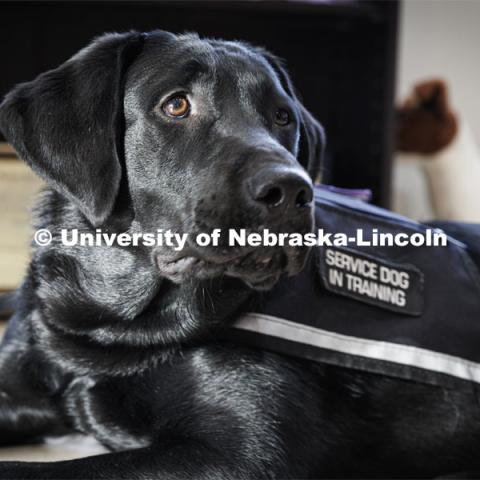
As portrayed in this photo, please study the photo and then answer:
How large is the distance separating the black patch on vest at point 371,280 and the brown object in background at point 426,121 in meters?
2.62

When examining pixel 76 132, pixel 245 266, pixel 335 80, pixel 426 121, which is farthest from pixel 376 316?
pixel 426 121

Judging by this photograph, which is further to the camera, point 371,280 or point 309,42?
point 309,42

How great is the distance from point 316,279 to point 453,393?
1.03ft

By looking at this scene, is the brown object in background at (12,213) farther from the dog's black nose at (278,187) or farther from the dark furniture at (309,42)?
the dog's black nose at (278,187)

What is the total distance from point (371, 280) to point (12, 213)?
2010 mm

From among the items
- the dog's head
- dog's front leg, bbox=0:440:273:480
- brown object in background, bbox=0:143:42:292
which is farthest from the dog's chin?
brown object in background, bbox=0:143:42:292

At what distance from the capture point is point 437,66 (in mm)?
4660

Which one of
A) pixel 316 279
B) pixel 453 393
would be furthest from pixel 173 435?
pixel 453 393

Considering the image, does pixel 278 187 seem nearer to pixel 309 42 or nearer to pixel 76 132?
pixel 76 132

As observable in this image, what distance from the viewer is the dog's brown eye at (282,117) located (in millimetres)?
1280

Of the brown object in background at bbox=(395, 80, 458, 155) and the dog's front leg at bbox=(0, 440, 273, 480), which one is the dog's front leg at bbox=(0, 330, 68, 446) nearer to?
the dog's front leg at bbox=(0, 440, 273, 480)

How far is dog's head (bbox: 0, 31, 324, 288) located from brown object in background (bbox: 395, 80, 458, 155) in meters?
2.75

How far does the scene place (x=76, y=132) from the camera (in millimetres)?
1198

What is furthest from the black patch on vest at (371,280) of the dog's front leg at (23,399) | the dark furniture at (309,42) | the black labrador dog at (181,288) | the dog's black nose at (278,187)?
the dark furniture at (309,42)
